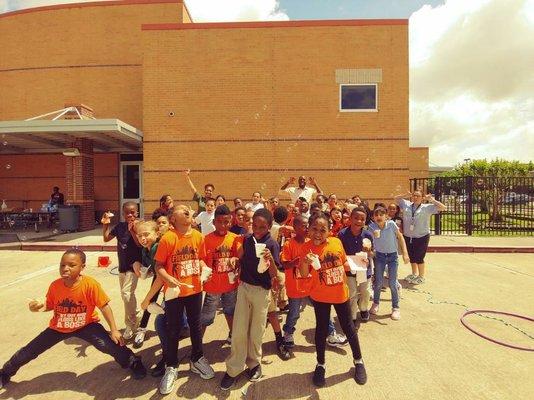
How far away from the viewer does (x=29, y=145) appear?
1470cm

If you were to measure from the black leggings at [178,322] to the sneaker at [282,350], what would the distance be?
0.92 metres

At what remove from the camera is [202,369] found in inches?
127

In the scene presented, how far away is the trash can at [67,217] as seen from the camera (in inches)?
476

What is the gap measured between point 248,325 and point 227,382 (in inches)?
20.7

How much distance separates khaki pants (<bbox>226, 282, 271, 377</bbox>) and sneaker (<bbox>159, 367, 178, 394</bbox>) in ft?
1.69

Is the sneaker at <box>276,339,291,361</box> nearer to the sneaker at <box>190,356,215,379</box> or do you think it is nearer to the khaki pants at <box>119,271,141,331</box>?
the sneaker at <box>190,356,215,379</box>

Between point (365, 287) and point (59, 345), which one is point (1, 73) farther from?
point (365, 287)

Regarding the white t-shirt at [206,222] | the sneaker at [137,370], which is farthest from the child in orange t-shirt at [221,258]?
the white t-shirt at [206,222]

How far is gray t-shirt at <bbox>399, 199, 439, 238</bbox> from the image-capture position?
20.8 feet

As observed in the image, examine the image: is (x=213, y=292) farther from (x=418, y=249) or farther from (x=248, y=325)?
(x=418, y=249)

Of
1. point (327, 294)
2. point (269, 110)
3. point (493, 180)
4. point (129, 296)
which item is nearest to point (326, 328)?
point (327, 294)

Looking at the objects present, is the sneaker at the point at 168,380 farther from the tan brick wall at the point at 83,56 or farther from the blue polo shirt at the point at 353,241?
the tan brick wall at the point at 83,56

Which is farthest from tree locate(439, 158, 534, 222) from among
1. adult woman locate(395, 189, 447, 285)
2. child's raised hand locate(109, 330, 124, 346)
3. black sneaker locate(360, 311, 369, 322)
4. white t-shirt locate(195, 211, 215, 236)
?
child's raised hand locate(109, 330, 124, 346)

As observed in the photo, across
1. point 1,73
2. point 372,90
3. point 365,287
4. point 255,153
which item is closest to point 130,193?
point 255,153
